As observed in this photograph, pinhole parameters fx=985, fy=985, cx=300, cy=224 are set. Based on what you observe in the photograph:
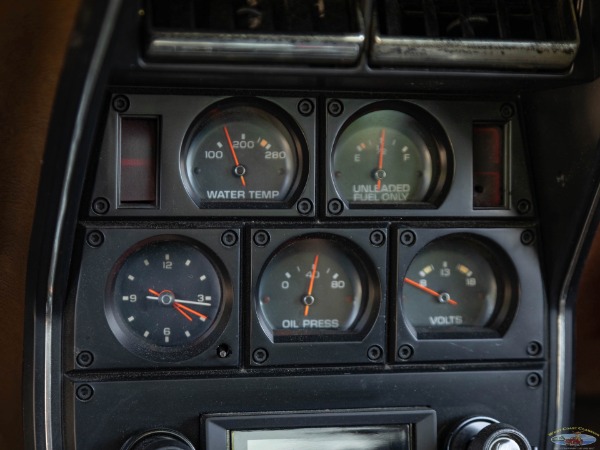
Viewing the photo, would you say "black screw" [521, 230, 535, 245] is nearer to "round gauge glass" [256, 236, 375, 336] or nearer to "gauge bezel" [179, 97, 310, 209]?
"round gauge glass" [256, 236, 375, 336]

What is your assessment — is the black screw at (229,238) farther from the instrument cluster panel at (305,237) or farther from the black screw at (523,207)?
the black screw at (523,207)

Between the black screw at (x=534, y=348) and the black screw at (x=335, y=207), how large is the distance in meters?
0.81

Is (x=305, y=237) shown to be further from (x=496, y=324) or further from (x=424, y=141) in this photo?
(x=496, y=324)

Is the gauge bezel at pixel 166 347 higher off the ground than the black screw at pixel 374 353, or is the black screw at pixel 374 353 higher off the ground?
the gauge bezel at pixel 166 347

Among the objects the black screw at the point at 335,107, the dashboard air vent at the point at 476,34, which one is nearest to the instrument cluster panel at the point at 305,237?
the black screw at the point at 335,107

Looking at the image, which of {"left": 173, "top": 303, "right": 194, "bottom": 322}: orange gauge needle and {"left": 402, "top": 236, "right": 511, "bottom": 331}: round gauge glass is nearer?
{"left": 173, "top": 303, "right": 194, "bottom": 322}: orange gauge needle

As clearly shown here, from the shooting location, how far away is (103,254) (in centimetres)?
303

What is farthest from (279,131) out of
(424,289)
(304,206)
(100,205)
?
(424,289)

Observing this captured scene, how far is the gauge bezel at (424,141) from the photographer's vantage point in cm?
320

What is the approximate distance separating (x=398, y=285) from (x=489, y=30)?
2.84 feet

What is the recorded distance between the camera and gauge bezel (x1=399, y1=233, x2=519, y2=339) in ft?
10.9

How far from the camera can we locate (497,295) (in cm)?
343

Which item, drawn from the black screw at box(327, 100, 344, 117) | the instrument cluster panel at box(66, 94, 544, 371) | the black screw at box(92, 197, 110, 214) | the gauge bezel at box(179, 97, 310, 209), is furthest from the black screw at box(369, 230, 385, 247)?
the black screw at box(92, 197, 110, 214)

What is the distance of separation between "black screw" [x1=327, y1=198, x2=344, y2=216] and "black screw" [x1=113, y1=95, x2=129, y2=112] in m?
0.72
